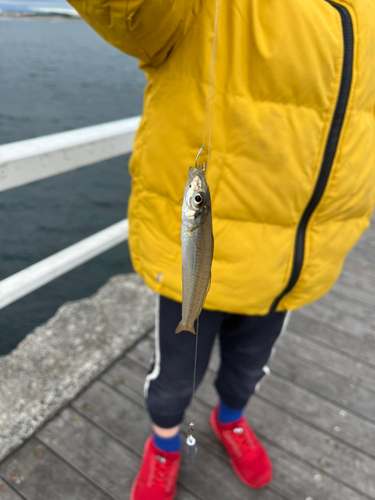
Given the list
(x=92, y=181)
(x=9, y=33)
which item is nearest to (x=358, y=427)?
(x=92, y=181)

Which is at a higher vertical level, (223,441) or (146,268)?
(146,268)

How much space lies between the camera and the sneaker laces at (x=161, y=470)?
1.64 metres

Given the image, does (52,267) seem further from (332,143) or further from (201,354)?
(332,143)

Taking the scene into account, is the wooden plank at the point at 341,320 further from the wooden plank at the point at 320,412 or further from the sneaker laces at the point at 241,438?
the sneaker laces at the point at 241,438

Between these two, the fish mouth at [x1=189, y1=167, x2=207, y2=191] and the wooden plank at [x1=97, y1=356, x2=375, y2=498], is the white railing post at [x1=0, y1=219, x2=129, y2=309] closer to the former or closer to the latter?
the wooden plank at [x1=97, y1=356, x2=375, y2=498]

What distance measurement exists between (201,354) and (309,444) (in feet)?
3.22

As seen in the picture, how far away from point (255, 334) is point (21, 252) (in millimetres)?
4532

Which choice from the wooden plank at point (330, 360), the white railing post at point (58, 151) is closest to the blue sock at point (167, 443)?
the wooden plank at point (330, 360)

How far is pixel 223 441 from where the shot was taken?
1865 mm

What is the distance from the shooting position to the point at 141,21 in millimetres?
894

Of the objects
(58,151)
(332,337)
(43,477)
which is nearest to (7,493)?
(43,477)

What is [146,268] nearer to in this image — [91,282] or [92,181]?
[91,282]

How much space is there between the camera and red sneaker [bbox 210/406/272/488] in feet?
5.69

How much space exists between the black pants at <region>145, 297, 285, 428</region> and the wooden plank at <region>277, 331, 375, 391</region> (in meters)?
0.91
